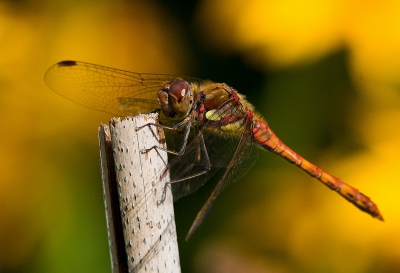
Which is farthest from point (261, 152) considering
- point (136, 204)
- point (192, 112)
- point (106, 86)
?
point (136, 204)

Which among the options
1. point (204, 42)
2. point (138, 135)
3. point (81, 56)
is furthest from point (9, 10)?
point (138, 135)

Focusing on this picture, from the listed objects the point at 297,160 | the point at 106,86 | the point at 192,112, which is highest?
the point at 106,86

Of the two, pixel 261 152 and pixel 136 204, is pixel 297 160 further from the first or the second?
pixel 136 204

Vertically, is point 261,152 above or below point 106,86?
below

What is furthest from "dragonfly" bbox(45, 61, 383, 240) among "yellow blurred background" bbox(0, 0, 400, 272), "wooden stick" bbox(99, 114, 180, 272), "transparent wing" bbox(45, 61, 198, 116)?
"wooden stick" bbox(99, 114, 180, 272)

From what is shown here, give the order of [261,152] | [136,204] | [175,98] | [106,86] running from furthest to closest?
[261,152] → [106,86] → [175,98] → [136,204]

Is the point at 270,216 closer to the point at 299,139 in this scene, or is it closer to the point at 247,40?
the point at 299,139

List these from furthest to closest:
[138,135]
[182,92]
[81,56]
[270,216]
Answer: [81,56] → [270,216] → [182,92] → [138,135]

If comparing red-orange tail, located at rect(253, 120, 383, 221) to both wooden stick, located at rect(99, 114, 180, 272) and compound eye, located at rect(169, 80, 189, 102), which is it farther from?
wooden stick, located at rect(99, 114, 180, 272)
